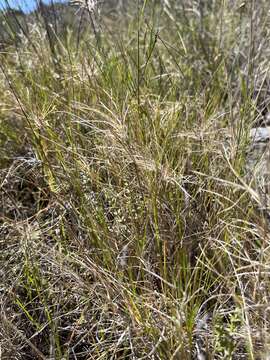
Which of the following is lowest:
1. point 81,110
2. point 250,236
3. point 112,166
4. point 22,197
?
point 250,236

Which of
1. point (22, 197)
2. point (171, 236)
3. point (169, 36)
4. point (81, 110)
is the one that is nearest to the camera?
point (171, 236)

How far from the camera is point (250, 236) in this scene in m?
1.40

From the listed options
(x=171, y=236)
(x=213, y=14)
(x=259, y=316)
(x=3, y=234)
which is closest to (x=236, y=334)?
(x=259, y=316)

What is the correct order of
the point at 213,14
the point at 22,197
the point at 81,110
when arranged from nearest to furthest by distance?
the point at 81,110 < the point at 22,197 < the point at 213,14

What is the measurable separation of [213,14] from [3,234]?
1820mm

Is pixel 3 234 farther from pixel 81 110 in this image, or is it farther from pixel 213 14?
pixel 213 14

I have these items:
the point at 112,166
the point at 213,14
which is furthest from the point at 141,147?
the point at 213,14

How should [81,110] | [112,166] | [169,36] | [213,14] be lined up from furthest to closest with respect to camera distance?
[213,14]
[169,36]
[81,110]
[112,166]

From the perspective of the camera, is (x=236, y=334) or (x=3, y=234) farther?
(x=3, y=234)

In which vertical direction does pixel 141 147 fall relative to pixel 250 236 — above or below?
above

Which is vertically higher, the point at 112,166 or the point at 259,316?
the point at 112,166

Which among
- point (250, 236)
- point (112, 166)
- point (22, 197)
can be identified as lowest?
point (250, 236)

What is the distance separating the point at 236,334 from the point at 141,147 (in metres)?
0.53

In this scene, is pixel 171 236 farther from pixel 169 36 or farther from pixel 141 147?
pixel 169 36
